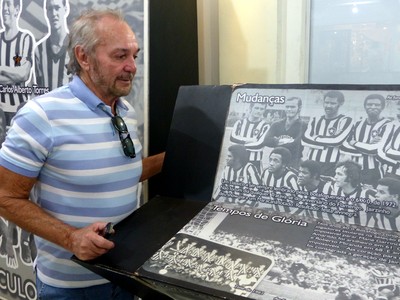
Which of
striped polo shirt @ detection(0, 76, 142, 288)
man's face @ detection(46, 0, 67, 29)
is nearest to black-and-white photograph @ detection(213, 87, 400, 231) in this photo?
striped polo shirt @ detection(0, 76, 142, 288)

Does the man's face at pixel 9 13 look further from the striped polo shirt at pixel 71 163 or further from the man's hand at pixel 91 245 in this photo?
the man's hand at pixel 91 245

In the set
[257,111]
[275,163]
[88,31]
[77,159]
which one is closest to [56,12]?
[88,31]

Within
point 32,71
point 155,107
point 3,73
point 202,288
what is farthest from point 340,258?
point 3,73

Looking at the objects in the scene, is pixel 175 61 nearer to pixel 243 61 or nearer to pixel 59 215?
pixel 243 61

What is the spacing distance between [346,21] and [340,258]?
0.88 metres

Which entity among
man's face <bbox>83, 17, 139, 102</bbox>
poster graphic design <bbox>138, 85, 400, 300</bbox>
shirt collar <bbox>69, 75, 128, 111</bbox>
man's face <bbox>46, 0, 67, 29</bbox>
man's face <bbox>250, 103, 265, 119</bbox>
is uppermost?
man's face <bbox>46, 0, 67, 29</bbox>

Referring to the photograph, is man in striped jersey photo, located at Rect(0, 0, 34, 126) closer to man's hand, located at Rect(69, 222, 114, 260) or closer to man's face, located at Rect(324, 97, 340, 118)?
man's hand, located at Rect(69, 222, 114, 260)

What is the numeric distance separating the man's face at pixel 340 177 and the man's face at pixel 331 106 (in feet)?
0.43

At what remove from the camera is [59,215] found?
1094 millimetres

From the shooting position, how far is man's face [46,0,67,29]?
150 centimetres

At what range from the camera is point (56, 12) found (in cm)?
151

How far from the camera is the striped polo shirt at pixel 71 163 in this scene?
1019 millimetres

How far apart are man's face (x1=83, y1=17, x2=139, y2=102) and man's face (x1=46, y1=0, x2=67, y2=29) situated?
0.51 m

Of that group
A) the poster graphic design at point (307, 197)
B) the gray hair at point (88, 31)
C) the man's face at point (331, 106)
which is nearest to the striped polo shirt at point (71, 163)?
the gray hair at point (88, 31)
